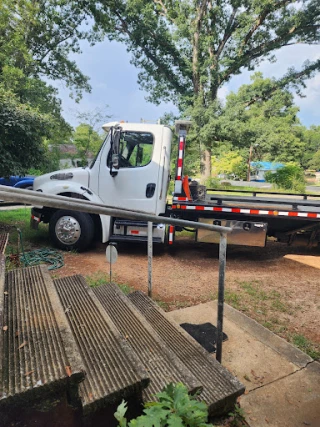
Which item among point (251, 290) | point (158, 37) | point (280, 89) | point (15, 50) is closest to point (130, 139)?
point (251, 290)

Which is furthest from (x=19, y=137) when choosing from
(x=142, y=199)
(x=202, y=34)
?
(x=202, y=34)

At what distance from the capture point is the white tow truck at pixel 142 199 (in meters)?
5.17

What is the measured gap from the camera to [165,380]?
174 cm

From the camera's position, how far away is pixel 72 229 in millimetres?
5297

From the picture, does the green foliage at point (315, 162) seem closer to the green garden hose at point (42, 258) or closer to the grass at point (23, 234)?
the grass at point (23, 234)

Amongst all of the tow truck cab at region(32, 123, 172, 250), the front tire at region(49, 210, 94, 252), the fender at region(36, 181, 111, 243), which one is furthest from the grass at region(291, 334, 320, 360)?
the front tire at region(49, 210, 94, 252)

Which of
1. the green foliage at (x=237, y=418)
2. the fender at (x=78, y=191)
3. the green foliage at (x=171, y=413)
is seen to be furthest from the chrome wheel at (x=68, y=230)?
the green foliage at (x=171, y=413)

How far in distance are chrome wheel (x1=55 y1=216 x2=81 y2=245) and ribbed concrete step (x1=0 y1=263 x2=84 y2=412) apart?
10.4 ft

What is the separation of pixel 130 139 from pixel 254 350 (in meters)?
4.02

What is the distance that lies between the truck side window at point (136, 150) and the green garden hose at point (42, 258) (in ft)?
6.37

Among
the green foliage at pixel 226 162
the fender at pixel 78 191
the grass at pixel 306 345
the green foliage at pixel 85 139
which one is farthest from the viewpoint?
the green foliage at pixel 226 162

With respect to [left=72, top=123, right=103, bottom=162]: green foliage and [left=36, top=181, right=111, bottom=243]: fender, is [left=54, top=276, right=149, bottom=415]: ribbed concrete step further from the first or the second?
[left=72, top=123, right=103, bottom=162]: green foliage

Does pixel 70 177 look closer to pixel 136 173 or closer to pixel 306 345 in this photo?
pixel 136 173

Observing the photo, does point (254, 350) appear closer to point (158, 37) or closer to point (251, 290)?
point (251, 290)
